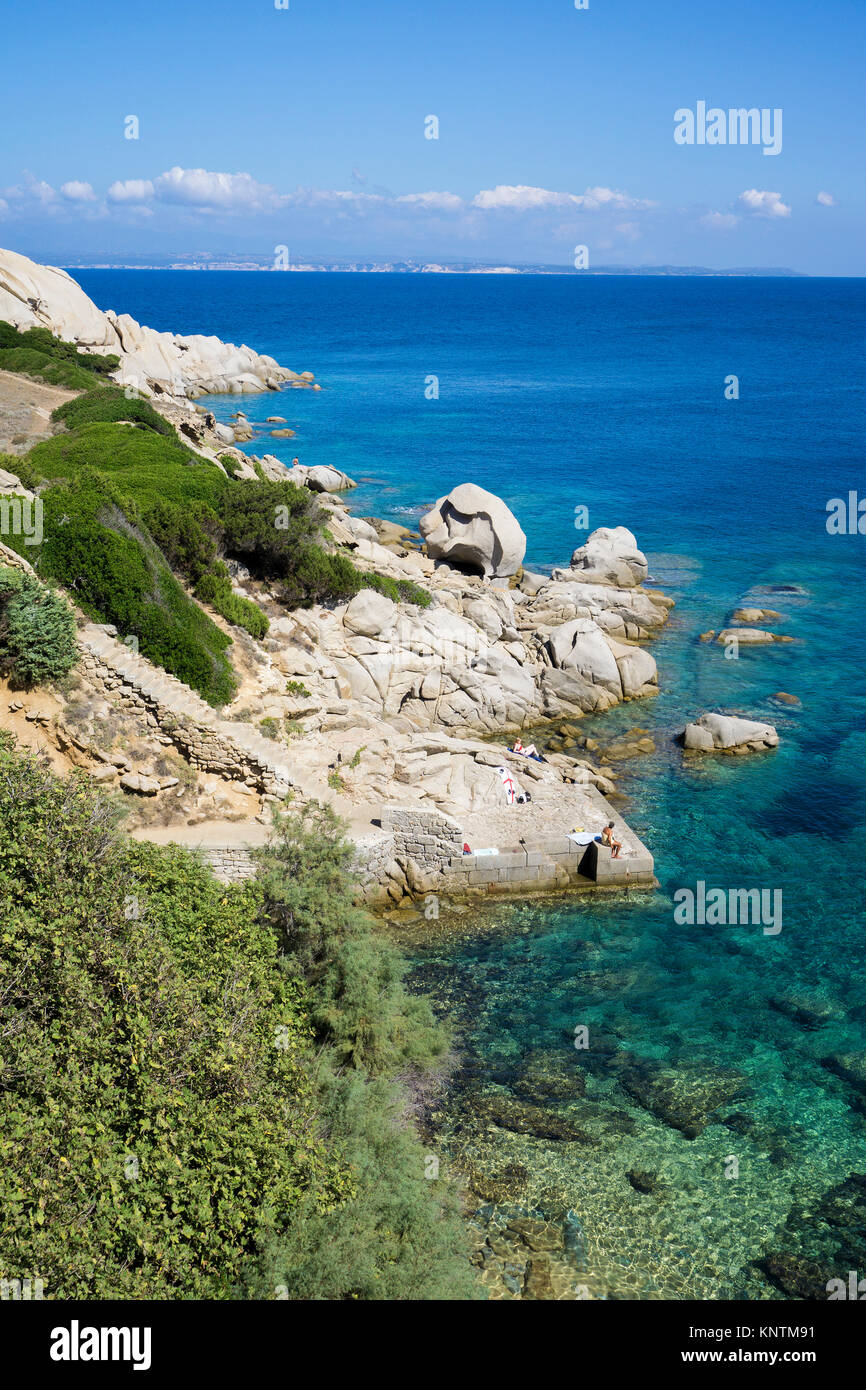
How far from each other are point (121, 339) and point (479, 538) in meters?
43.2

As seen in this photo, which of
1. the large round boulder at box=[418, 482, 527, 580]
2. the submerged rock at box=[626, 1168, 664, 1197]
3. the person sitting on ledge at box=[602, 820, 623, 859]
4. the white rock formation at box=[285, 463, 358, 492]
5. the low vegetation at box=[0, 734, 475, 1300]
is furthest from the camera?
the white rock formation at box=[285, 463, 358, 492]

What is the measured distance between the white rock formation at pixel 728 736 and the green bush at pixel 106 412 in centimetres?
2485

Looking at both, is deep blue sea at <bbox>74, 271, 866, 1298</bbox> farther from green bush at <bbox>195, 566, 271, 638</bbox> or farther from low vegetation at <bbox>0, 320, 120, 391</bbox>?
low vegetation at <bbox>0, 320, 120, 391</bbox>

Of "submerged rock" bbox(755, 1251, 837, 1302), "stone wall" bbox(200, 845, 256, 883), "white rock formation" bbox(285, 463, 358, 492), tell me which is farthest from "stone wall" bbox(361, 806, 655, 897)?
"white rock formation" bbox(285, 463, 358, 492)

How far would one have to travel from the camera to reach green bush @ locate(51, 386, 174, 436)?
124 ft

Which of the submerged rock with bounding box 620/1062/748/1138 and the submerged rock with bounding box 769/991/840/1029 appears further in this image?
the submerged rock with bounding box 769/991/840/1029

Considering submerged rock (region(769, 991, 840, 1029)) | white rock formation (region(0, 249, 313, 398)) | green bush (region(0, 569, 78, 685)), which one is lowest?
submerged rock (region(769, 991, 840, 1029))

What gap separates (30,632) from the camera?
63.9 ft

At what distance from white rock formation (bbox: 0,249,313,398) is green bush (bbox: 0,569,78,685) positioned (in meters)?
34.4

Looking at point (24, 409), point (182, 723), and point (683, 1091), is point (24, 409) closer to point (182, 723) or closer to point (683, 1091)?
point (182, 723)

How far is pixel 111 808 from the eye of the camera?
14352 millimetres

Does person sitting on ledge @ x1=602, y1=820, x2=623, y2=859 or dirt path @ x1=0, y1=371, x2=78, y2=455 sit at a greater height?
dirt path @ x1=0, y1=371, x2=78, y2=455

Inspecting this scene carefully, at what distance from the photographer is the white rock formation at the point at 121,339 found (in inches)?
2290
